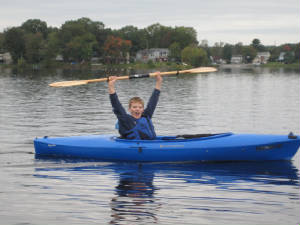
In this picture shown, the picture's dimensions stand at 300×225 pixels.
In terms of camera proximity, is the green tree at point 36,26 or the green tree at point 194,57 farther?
the green tree at point 36,26

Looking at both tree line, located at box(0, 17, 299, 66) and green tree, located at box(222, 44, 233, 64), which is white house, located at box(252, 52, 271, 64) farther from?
tree line, located at box(0, 17, 299, 66)

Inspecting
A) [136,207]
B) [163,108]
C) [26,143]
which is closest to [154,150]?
[136,207]

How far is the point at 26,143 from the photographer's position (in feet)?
36.9

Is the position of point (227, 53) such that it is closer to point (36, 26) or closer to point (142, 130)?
point (36, 26)

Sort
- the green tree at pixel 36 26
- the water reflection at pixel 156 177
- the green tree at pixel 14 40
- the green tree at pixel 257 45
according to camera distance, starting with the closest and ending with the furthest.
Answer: the water reflection at pixel 156 177 < the green tree at pixel 14 40 < the green tree at pixel 36 26 < the green tree at pixel 257 45

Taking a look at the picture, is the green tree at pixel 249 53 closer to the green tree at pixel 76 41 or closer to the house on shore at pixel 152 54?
the house on shore at pixel 152 54

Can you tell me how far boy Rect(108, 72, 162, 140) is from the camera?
898cm

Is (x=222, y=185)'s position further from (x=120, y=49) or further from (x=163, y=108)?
(x=120, y=49)

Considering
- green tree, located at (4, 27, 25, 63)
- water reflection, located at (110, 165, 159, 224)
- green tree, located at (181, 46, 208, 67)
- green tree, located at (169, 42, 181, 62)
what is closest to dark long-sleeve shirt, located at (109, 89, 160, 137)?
water reflection, located at (110, 165, 159, 224)

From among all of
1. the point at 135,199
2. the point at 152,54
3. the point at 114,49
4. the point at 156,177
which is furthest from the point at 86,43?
the point at 135,199

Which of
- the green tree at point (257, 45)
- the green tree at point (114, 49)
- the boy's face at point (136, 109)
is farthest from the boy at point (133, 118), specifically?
the green tree at point (257, 45)

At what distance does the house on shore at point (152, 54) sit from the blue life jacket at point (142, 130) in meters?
99.0

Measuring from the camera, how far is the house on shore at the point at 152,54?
109000 millimetres

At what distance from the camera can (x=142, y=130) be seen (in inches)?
360
